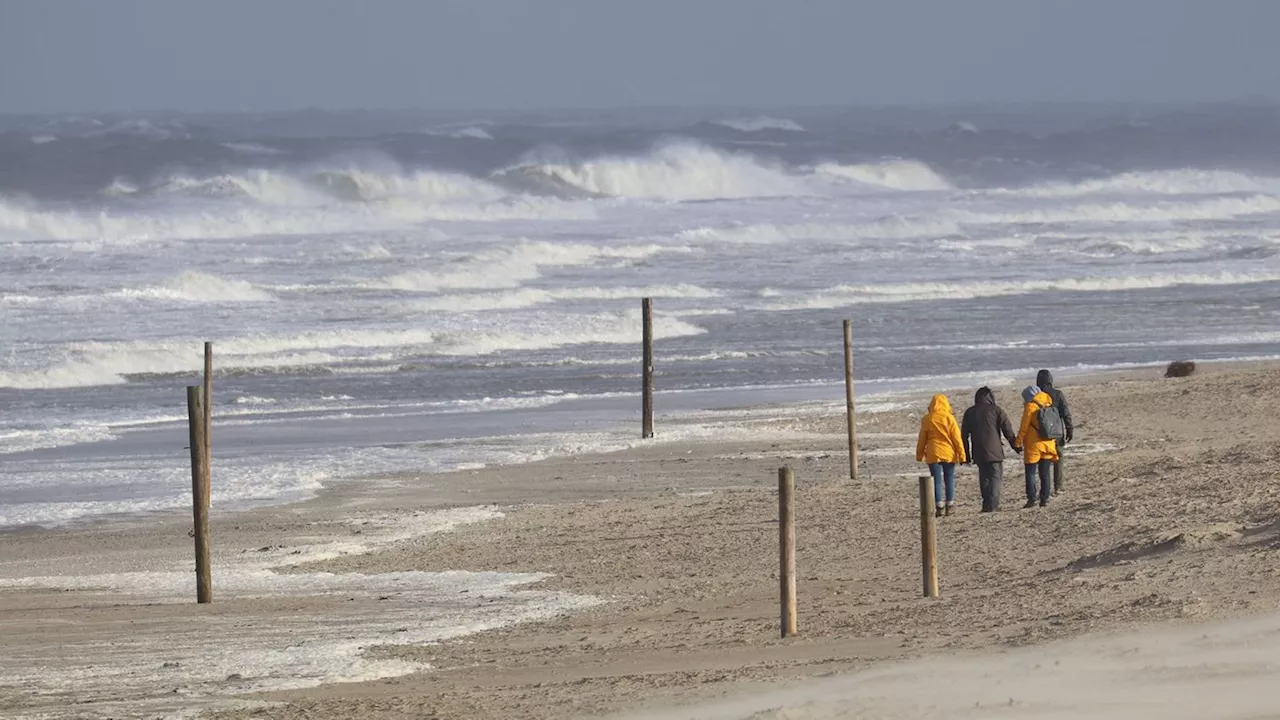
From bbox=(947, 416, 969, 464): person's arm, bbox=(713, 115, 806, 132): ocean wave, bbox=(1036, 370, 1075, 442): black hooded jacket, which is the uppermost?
bbox=(713, 115, 806, 132): ocean wave

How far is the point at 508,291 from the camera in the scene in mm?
39719

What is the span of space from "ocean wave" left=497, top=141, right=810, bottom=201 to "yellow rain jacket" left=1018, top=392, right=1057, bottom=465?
64.4 metres

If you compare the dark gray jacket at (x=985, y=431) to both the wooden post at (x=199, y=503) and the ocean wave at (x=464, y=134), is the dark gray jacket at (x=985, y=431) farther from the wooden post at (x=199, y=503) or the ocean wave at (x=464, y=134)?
the ocean wave at (x=464, y=134)

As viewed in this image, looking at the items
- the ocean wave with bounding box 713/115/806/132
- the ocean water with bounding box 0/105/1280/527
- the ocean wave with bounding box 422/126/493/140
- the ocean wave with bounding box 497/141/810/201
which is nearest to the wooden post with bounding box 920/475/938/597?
the ocean water with bounding box 0/105/1280/527

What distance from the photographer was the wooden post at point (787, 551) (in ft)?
33.0

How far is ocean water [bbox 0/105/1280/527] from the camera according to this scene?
22.3m

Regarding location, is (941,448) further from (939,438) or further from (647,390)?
(647,390)

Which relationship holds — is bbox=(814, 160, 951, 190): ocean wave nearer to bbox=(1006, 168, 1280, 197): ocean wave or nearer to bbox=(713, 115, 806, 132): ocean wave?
bbox=(1006, 168, 1280, 197): ocean wave

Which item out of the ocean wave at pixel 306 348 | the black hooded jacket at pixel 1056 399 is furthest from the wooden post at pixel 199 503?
the ocean wave at pixel 306 348

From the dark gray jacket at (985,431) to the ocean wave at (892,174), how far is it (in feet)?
245

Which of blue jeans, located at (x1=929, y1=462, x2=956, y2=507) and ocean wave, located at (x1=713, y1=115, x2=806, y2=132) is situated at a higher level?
ocean wave, located at (x1=713, y1=115, x2=806, y2=132)

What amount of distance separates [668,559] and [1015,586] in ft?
10.3

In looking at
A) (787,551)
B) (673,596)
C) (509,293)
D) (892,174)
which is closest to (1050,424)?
(673,596)

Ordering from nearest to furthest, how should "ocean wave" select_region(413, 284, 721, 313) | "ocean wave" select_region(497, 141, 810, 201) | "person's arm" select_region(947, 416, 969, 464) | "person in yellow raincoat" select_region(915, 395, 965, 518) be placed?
"person in yellow raincoat" select_region(915, 395, 965, 518) → "person's arm" select_region(947, 416, 969, 464) → "ocean wave" select_region(413, 284, 721, 313) → "ocean wave" select_region(497, 141, 810, 201)
